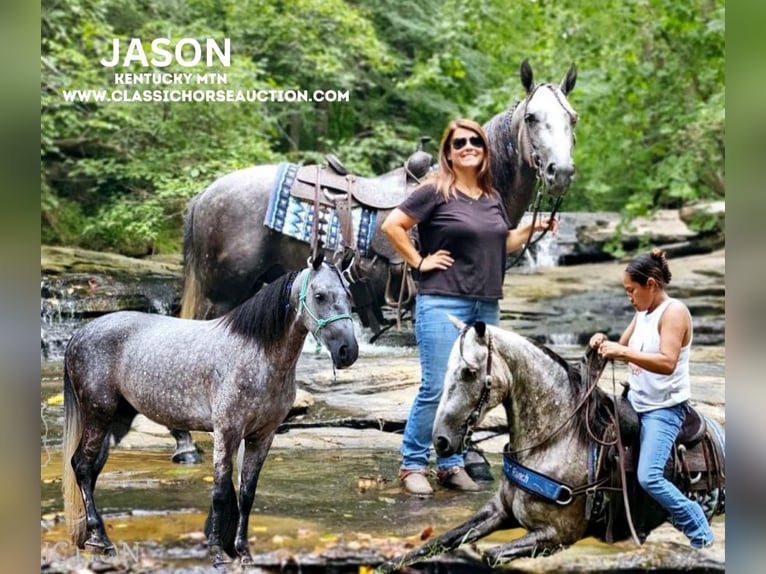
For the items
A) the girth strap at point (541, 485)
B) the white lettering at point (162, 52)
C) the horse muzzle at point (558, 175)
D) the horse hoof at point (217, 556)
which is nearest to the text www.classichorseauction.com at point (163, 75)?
the white lettering at point (162, 52)

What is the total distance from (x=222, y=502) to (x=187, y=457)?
15.2 inches

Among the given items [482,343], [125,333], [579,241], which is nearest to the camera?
[482,343]

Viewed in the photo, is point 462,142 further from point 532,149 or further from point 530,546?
point 530,546

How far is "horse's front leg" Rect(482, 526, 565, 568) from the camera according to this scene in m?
3.83

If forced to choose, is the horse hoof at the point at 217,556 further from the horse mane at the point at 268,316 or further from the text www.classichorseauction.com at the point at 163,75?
the text www.classichorseauction.com at the point at 163,75

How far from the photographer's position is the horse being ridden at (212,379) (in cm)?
375

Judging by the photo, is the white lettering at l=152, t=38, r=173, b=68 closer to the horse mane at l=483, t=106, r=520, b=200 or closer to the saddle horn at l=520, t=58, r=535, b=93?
the horse mane at l=483, t=106, r=520, b=200

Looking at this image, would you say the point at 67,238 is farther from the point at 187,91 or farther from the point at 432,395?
the point at 432,395

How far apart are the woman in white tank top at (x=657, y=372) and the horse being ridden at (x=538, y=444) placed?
0.11 m

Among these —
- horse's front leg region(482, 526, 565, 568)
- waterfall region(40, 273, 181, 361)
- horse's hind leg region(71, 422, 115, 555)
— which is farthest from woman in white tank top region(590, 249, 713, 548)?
horse's hind leg region(71, 422, 115, 555)
